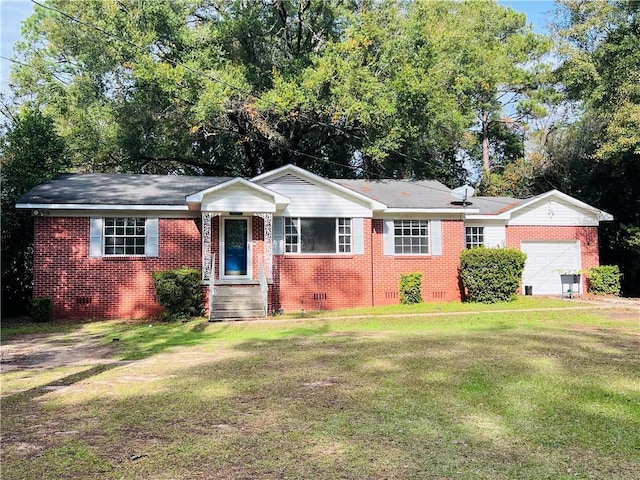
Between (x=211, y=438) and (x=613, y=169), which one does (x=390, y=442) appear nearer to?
(x=211, y=438)

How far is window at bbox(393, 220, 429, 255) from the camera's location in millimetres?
18266

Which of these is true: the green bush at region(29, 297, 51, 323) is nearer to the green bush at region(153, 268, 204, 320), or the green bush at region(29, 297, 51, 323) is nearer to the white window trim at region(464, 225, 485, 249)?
the green bush at region(153, 268, 204, 320)

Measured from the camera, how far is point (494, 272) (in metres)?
17.3

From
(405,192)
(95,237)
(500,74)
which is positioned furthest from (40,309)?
(500,74)

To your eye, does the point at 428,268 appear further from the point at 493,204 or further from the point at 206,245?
the point at 206,245

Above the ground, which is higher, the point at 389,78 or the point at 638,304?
the point at 389,78

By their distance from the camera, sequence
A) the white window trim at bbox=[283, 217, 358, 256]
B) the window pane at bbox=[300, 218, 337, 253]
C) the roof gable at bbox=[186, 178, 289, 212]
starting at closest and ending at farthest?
the roof gable at bbox=[186, 178, 289, 212] < the white window trim at bbox=[283, 217, 358, 256] < the window pane at bbox=[300, 218, 337, 253]

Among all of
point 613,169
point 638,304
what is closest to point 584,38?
point 613,169

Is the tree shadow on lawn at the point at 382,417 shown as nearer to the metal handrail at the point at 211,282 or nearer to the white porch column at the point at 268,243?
the metal handrail at the point at 211,282

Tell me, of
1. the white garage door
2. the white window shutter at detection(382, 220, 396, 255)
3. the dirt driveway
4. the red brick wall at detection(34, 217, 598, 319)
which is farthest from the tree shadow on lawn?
the white garage door

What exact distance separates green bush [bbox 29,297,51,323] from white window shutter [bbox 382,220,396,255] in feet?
36.1

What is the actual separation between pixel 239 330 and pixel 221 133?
15.5 meters

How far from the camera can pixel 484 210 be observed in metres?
20.7

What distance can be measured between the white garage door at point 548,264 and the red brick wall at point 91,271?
537 inches
